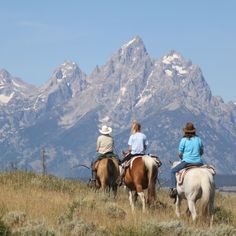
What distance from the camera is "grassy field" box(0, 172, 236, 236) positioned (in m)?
12.2

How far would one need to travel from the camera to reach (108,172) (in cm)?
2184

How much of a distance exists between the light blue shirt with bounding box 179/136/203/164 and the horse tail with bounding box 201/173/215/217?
1679mm

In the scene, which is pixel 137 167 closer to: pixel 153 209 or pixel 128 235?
pixel 153 209

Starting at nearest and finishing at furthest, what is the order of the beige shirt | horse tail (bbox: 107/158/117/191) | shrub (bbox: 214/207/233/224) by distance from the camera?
shrub (bbox: 214/207/233/224), horse tail (bbox: 107/158/117/191), the beige shirt

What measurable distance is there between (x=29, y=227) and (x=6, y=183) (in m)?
10.6

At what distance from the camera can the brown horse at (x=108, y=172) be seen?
21.8 m

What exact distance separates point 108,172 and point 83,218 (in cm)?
798

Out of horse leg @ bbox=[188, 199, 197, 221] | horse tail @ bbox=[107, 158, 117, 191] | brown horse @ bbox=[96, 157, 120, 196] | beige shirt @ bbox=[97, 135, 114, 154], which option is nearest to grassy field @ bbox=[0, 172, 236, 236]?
horse leg @ bbox=[188, 199, 197, 221]

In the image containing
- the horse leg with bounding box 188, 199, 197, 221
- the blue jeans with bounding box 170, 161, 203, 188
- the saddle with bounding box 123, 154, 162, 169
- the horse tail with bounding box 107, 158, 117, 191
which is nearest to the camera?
the horse leg with bounding box 188, 199, 197, 221

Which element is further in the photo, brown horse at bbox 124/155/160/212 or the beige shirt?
the beige shirt

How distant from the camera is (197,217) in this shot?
48.9ft

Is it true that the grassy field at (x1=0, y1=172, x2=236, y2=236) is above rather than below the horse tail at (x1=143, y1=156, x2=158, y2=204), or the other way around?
below

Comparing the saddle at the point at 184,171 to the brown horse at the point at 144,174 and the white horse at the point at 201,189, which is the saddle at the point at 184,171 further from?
the brown horse at the point at 144,174

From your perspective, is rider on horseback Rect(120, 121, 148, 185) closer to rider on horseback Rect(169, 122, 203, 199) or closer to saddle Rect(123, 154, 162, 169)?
saddle Rect(123, 154, 162, 169)
